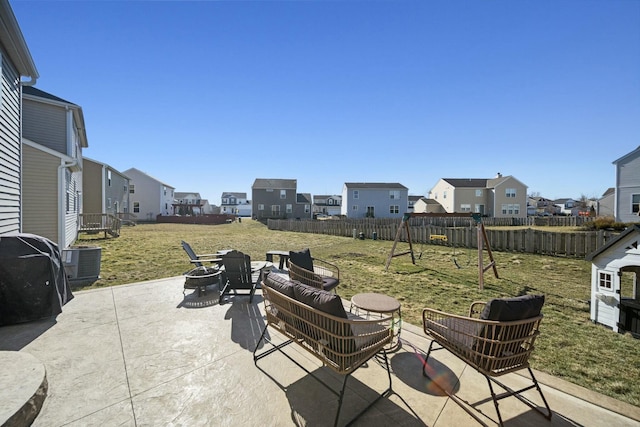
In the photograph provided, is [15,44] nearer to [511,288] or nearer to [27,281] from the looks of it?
[27,281]

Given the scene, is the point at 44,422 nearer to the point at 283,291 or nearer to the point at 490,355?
the point at 283,291

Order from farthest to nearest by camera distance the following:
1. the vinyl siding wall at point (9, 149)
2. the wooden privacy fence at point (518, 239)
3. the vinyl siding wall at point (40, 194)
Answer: the wooden privacy fence at point (518, 239), the vinyl siding wall at point (40, 194), the vinyl siding wall at point (9, 149)

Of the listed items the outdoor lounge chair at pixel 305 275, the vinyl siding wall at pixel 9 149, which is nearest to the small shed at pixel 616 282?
the outdoor lounge chair at pixel 305 275

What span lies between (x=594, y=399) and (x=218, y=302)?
528 centimetres

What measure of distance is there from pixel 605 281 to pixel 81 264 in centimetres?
1095

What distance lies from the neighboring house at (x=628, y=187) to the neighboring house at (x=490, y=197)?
2010cm

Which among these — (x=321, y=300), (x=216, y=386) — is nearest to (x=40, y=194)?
(x=216, y=386)

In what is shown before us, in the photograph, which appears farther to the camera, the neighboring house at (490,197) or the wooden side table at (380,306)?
the neighboring house at (490,197)

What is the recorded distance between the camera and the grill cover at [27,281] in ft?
12.6

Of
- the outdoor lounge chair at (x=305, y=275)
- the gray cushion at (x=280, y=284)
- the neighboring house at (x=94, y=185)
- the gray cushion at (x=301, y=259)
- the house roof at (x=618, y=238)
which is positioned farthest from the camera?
the neighboring house at (x=94, y=185)

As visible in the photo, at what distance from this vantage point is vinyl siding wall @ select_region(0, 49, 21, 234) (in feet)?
18.2

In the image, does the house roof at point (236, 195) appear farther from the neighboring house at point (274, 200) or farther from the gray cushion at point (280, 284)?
the gray cushion at point (280, 284)

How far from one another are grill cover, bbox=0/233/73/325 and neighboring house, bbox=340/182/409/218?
39686mm

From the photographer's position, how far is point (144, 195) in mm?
38656
